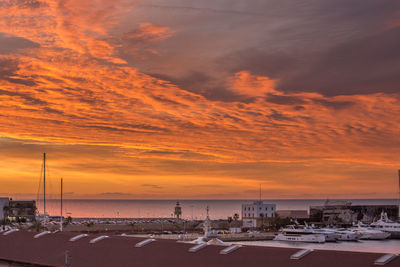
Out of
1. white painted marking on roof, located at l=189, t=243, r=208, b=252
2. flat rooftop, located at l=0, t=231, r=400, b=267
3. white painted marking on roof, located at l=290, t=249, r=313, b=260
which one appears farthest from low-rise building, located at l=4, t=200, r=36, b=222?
white painted marking on roof, located at l=290, t=249, r=313, b=260

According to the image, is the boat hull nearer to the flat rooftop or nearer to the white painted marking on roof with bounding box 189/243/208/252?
the flat rooftop

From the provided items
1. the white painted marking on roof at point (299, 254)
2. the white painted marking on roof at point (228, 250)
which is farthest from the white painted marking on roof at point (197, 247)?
the white painted marking on roof at point (299, 254)

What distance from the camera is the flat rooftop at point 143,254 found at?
28641 millimetres

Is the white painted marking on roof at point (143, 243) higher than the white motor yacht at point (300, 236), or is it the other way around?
the white painted marking on roof at point (143, 243)

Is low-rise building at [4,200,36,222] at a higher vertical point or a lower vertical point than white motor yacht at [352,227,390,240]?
higher

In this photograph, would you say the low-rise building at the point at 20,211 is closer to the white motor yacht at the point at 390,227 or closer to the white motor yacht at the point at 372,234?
the white motor yacht at the point at 372,234

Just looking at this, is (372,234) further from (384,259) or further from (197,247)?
(384,259)

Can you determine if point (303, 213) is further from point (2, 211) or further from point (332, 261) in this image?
point (332, 261)

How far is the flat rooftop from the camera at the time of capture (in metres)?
28.6

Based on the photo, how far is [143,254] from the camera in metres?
35.0

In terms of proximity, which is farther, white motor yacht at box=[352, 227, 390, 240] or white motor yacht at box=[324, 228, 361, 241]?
white motor yacht at box=[352, 227, 390, 240]

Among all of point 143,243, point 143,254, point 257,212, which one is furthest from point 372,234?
point 143,254

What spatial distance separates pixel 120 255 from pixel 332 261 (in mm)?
14723

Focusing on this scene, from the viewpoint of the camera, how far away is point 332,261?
27.9 meters
